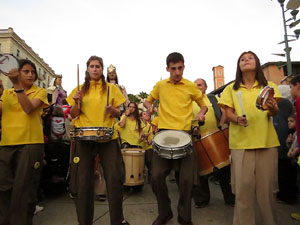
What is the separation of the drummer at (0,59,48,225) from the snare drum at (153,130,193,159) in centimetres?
151

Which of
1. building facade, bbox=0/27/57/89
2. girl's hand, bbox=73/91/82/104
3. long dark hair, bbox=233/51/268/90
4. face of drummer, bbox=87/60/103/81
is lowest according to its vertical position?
girl's hand, bbox=73/91/82/104

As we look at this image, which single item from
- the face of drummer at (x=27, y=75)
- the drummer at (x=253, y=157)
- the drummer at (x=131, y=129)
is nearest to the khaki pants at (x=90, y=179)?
the face of drummer at (x=27, y=75)

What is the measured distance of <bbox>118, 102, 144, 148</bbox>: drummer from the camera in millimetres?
5625

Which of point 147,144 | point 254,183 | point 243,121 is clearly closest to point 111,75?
point 147,144

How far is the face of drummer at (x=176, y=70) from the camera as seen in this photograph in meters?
Result: 3.31

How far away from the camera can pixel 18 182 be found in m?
2.70

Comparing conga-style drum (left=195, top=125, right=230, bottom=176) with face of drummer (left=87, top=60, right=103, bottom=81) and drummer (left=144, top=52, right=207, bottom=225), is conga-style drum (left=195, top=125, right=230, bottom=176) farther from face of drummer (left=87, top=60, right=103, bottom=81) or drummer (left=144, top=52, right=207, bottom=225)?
face of drummer (left=87, top=60, right=103, bottom=81)

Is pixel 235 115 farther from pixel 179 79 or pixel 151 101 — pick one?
pixel 151 101

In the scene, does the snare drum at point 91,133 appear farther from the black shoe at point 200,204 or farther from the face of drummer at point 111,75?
the face of drummer at point 111,75

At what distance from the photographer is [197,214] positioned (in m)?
3.54

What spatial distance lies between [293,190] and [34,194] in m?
4.08

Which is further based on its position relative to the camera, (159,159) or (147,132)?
(147,132)

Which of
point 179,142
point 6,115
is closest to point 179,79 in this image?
point 179,142

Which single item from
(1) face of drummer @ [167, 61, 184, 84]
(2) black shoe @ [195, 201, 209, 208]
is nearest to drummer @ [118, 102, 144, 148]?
(2) black shoe @ [195, 201, 209, 208]
